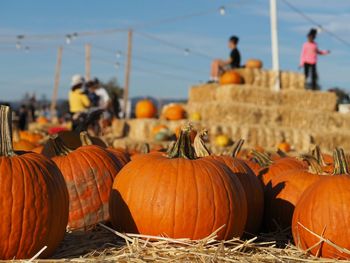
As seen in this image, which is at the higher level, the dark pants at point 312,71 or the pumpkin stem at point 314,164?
the dark pants at point 312,71

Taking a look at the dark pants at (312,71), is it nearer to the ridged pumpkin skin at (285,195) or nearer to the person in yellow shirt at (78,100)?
the person in yellow shirt at (78,100)

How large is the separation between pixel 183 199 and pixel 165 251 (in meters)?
0.34

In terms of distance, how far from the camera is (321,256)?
2953mm

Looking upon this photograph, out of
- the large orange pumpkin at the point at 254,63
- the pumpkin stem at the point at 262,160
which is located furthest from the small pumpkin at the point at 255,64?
the pumpkin stem at the point at 262,160

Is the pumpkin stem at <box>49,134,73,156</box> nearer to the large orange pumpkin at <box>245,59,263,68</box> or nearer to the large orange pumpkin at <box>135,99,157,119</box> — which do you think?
the large orange pumpkin at <box>135,99,157,119</box>

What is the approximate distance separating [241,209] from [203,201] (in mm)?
248

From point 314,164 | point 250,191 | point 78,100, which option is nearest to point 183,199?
point 250,191

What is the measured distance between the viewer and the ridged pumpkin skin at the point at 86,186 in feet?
11.7

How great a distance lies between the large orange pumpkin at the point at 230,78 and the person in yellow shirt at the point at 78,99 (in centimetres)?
515

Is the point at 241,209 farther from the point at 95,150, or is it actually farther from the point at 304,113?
the point at 304,113

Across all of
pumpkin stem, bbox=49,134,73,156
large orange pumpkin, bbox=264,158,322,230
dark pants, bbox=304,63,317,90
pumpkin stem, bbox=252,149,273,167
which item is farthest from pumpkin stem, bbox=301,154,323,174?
dark pants, bbox=304,63,317,90

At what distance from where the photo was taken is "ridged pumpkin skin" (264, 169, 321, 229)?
3.56 metres

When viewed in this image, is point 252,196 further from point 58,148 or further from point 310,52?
point 310,52

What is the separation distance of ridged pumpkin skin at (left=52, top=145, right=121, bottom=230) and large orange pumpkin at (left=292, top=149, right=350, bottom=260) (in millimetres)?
1262
